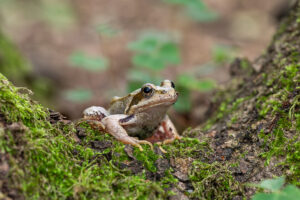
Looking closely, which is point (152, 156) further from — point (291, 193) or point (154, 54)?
point (154, 54)

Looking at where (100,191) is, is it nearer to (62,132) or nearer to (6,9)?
(62,132)

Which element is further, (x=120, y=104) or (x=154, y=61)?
(x=154, y=61)

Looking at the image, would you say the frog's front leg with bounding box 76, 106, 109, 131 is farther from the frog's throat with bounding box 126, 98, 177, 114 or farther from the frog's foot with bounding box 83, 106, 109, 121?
the frog's throat with bounding box 126, 98, 177, 114

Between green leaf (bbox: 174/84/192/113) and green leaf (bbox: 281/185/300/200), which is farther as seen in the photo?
green leaf (bbox: 174/84/192/113)

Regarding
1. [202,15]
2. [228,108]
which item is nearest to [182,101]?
[202,15]

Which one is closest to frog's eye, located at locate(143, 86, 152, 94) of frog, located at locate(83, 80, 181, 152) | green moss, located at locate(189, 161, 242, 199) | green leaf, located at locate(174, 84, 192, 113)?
frog, located at locate(83, 80, 181, 152)

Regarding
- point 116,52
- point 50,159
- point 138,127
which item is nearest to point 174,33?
point 116,52

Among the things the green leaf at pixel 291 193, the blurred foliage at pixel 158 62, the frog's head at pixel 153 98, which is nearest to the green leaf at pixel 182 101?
the blurred foliage at pixel 158 62

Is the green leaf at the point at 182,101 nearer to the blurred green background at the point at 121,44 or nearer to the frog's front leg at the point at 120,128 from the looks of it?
the blurred green background at the point at 121,44
